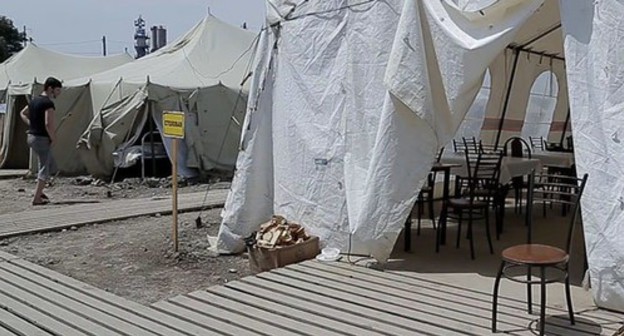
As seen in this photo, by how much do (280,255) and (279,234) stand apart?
217 millimetres

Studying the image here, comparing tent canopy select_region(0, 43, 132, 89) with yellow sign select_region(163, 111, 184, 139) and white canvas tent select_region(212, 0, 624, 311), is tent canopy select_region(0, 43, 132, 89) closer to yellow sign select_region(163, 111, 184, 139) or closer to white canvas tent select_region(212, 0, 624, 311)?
yellow sign select_region(163, 111, 184, 139)

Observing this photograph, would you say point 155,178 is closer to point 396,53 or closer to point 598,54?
point 396,53

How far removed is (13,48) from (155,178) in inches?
1036

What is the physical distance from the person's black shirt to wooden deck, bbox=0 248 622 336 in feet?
13.6

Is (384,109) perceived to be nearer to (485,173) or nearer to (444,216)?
(444,216)

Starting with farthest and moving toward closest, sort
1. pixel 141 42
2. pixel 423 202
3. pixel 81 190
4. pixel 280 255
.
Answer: pixel 141 42, pixel 81 190, pixel 423 202, pixel 280 255

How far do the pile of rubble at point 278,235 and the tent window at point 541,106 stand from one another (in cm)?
559

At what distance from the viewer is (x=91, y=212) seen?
7.85 metres

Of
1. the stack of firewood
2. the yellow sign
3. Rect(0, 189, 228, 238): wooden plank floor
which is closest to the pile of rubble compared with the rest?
the stack of firewood

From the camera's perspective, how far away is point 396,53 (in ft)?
14.3

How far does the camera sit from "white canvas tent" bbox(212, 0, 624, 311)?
11.8 ft

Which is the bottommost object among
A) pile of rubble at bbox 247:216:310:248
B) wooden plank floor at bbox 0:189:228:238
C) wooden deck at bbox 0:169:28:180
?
wooden deck at bbox 0:169:28:180

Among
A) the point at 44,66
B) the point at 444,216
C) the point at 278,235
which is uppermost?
the point at 44,66

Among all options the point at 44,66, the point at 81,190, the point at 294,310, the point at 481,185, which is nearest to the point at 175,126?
the point at 294,310
